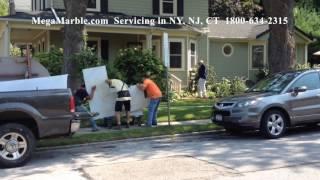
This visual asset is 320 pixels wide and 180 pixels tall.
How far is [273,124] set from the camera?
496 inches

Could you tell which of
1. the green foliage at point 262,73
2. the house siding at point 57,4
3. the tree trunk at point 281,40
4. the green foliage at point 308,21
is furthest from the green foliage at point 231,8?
the tree trunk at point 281,40

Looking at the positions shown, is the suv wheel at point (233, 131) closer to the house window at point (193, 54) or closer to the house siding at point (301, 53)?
the house window at point (193, 54)

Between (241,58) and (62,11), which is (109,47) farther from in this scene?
(241,58)

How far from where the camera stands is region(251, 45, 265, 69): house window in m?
32.5

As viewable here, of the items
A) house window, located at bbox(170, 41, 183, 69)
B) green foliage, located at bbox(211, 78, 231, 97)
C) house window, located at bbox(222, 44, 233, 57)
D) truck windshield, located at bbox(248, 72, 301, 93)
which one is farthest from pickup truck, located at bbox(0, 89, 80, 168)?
house window, located at bbox(222, 44, 233, 57)

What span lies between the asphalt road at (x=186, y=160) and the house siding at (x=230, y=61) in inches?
717

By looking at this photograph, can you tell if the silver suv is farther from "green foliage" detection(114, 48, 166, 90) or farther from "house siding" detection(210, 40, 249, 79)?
"house siding" detection(210, 40, 249, 79)

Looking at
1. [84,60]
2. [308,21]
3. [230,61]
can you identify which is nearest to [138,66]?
[84,60]

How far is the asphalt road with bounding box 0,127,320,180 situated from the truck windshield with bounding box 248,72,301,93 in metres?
1.20

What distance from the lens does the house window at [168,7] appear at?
28.6 m

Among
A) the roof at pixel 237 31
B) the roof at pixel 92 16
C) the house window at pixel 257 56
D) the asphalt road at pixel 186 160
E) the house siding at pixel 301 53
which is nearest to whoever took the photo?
the asphalt road at pixel 186 160

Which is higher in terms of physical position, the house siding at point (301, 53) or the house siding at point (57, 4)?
the house siding at point (57, 4)

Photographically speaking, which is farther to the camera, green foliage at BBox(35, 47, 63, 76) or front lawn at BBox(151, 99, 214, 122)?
green foliage at BBox(35, 47, 63, 76)

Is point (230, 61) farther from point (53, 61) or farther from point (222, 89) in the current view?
point (53, 61)
